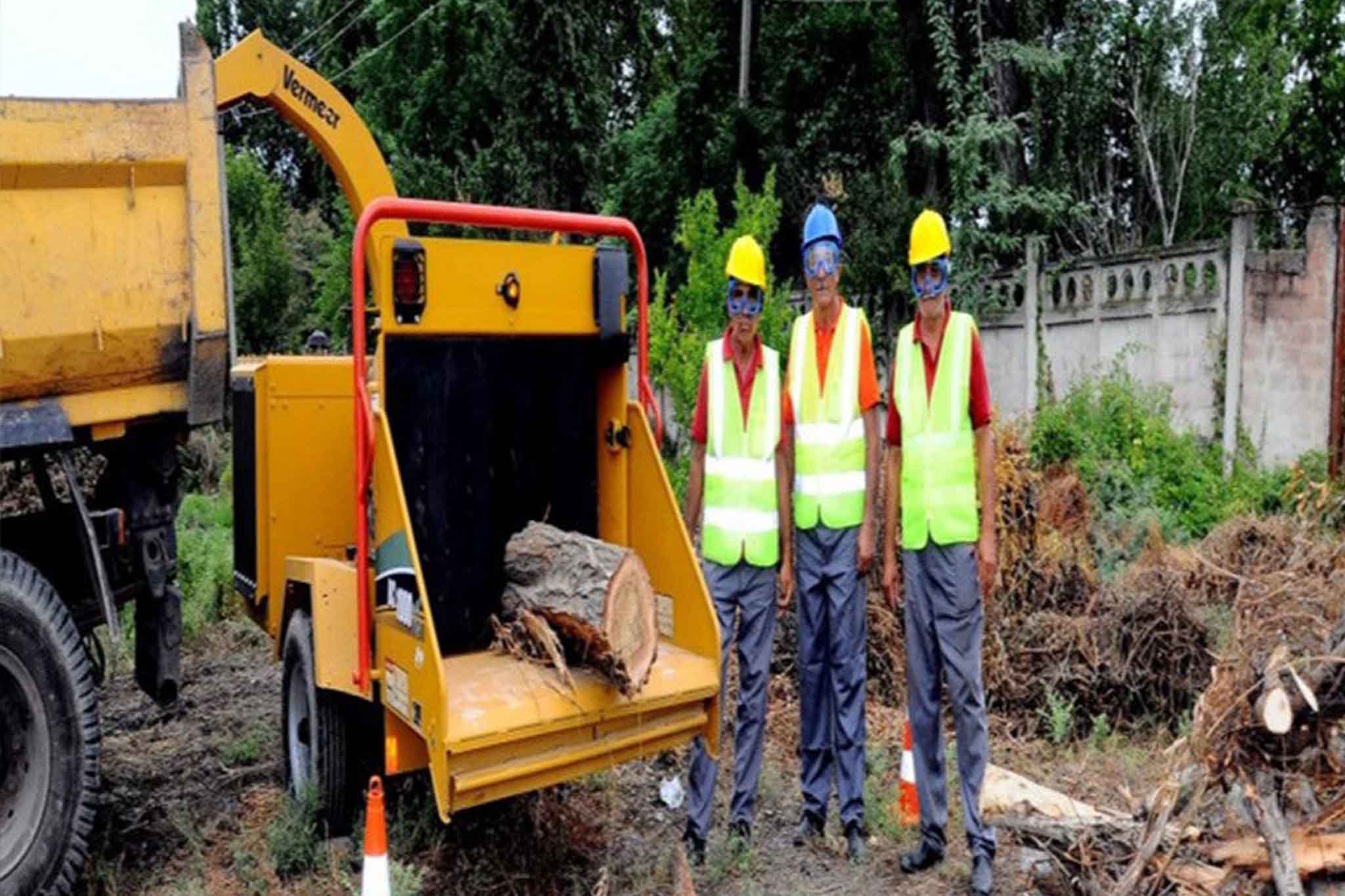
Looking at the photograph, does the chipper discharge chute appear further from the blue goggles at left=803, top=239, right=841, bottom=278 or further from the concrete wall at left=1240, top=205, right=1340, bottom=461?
the concrete wall at left=1240, top=205, right=1340, bottom=461

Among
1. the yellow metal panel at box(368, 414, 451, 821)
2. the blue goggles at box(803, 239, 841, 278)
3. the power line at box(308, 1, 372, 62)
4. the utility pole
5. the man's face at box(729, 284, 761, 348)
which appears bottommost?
the yellow metal panel at box(368, 414, 451, 821)

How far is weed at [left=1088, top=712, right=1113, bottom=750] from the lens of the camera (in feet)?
19.5

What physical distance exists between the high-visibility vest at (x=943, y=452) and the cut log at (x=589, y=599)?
3.29ft

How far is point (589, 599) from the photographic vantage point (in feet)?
Answer: 13.7

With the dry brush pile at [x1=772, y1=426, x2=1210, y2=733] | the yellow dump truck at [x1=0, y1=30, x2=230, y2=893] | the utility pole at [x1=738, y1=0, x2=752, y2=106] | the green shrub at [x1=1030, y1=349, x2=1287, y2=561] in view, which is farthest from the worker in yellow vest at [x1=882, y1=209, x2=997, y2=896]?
the utility pole at [x1=738, y1=0, x2=752, y2=106]

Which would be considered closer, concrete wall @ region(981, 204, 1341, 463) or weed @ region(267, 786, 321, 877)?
weed @ region(267, 786, 321, 877)

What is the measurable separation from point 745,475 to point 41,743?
2.61m

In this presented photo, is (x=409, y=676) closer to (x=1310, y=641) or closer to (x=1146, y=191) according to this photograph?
(x=1310, y=641)

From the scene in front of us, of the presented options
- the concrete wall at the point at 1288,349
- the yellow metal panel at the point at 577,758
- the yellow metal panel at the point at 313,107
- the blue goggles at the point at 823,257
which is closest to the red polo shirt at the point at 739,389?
the blue goggles at the point at 823,257

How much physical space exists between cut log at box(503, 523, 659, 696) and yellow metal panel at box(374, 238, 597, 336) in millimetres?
787

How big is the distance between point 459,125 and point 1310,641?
54.8 feet

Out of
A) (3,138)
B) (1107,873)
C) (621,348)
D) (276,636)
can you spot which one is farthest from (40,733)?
(1107,873)

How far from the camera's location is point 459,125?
18734mm

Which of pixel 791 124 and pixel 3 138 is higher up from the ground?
pixel 791 124
